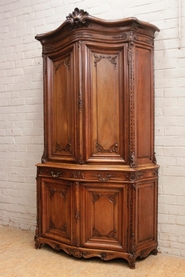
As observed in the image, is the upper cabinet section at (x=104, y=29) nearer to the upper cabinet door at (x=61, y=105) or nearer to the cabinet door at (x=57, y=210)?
the upper cabinet door at (x=61, y=105)

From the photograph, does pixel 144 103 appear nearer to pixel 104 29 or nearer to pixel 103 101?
pixel 103 101

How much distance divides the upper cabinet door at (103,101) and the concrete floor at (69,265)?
38.5 inches

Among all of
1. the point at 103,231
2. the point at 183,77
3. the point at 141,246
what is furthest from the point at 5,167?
the point at 183,77

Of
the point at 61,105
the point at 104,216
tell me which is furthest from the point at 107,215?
the point at 61,105

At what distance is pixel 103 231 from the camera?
9.43 feet

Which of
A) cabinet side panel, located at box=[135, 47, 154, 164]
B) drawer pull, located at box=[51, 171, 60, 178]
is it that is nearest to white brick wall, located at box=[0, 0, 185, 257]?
cabinet side panel, located at box=[135, 47, 154, 164]

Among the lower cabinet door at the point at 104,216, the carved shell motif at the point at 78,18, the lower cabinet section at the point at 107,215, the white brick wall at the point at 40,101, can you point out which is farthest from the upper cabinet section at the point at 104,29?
the lower cabinet door at the point at 104,216

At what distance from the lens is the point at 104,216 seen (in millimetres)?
2863

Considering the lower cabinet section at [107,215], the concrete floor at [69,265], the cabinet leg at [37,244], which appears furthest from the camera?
the cabinet leg at [37,244]

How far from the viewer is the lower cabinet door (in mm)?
2807

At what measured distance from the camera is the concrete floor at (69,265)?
2.67 m

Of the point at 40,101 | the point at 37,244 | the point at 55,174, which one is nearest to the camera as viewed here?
the point at 55,174

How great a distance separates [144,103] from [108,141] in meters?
0.52

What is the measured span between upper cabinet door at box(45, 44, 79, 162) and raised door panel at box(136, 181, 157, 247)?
0.73 m
